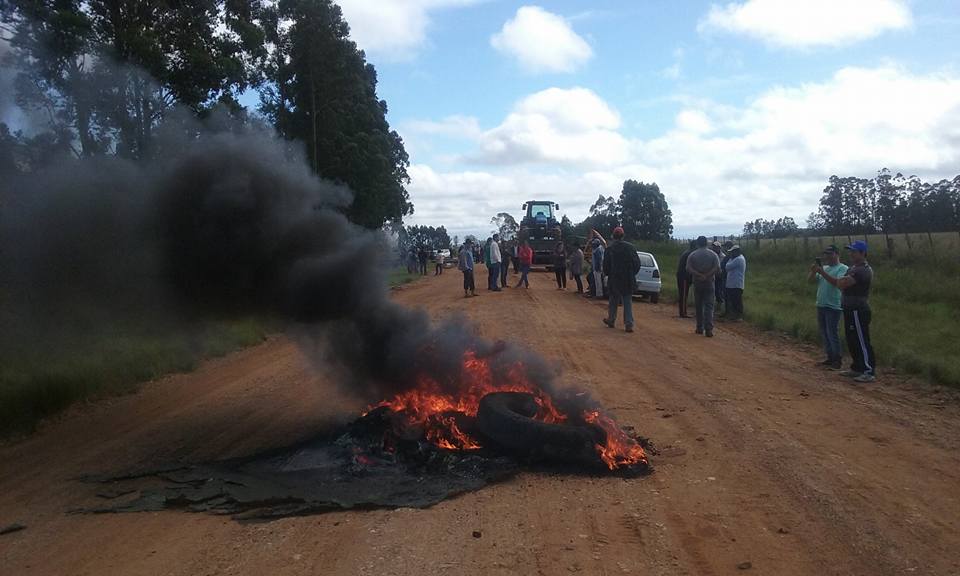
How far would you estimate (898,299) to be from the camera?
18922 mm

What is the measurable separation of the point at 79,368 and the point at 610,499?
7.00 m

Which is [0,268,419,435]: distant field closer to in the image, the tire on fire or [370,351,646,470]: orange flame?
[370,351,646,470]: orange flame

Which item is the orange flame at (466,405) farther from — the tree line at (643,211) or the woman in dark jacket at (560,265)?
the tree line at (643,211)

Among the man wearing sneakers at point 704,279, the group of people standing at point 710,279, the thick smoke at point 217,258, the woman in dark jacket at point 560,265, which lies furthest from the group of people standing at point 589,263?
the thick smoke at point 217,258

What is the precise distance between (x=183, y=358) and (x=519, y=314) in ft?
26.3

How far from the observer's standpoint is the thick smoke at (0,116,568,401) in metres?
7.10

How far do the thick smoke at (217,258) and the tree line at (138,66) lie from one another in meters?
0.72

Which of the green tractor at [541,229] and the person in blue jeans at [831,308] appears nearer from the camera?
the person in blue jeans at [831,308]

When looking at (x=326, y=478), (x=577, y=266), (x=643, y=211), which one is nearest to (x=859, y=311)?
(x=326, y=478)

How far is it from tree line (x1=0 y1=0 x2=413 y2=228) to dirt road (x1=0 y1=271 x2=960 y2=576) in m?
3.13

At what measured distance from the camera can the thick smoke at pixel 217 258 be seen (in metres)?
7.10

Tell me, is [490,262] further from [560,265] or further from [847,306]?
[847,306]

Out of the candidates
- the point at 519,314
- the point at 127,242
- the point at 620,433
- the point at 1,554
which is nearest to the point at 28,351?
the point at 127,242

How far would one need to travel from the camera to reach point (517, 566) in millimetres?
4152
